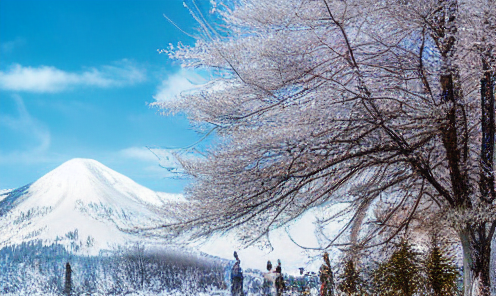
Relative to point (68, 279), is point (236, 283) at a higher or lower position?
lower

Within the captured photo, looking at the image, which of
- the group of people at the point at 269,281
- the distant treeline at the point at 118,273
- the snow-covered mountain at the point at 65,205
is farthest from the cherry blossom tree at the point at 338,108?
the snow-covered mountain at the point at 65,205

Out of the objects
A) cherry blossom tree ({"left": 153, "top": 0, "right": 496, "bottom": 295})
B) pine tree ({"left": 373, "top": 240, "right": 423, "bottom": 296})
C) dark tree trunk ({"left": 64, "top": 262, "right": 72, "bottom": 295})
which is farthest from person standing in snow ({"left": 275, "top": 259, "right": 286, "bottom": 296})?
dark tree trunk ({"left": 64, "top": 262, "right": 72, "bottom": 295})

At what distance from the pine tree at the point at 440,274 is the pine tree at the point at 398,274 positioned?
0.30 meters

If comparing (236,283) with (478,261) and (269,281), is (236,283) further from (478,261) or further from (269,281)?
(478,261)

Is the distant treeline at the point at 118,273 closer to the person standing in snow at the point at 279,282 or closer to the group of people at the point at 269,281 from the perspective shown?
the group of people at the point at 269,281

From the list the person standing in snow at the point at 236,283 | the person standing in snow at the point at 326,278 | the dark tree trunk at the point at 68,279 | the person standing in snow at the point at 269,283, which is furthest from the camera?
the dark tree trunk at the point at 68,279

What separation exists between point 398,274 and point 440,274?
854mm

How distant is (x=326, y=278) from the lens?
790cm

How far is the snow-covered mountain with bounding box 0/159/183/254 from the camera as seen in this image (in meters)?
16.3

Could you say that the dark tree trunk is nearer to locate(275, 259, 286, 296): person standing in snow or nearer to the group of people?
the group of people

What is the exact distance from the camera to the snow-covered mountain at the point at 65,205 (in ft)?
53.4

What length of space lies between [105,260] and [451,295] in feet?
33.8

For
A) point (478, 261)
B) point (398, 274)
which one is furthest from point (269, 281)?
point (478, 261)

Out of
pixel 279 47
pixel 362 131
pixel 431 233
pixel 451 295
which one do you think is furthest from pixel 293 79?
pixel 451 295
